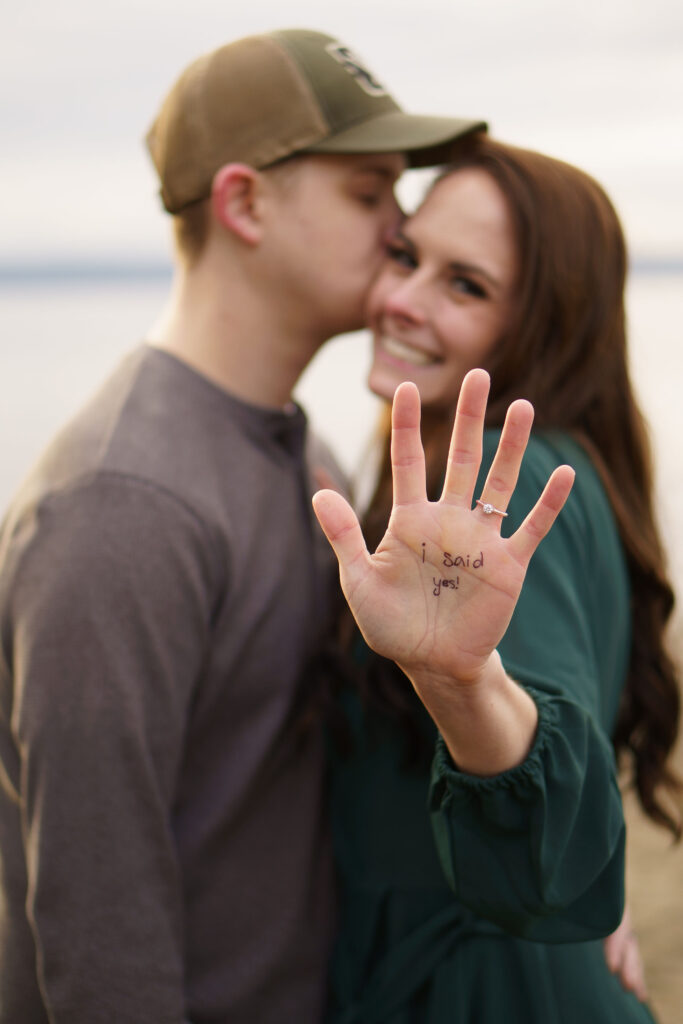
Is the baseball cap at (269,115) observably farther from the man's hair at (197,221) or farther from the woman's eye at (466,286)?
the woman's eye at (466,286)

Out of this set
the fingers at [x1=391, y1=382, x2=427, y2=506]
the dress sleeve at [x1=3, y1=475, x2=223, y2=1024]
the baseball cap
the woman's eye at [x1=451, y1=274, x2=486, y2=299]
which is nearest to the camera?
the fingers at [x1=391, y1=382, x2=427, y2=506]

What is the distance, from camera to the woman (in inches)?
37.6

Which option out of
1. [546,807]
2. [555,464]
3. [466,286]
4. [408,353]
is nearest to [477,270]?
[466,286]

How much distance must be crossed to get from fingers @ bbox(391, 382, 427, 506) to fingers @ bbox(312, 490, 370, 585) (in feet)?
0.20

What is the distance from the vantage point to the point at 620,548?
5.03 feet

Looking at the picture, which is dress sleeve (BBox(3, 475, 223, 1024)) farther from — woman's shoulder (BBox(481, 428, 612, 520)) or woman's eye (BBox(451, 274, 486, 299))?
woman's eye (BBox(451, 274, 486, 299))

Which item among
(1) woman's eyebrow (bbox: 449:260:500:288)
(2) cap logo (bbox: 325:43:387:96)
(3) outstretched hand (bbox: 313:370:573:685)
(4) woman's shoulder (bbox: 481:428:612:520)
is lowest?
(4) woman's shoulder (bbox: 481:428:612:520)

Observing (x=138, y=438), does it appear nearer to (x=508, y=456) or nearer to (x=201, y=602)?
(x=201, y=602)

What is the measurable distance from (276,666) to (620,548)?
663mm

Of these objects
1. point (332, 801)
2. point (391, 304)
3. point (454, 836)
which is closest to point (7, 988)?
point (332, 801)

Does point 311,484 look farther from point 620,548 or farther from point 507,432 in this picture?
point 507,432

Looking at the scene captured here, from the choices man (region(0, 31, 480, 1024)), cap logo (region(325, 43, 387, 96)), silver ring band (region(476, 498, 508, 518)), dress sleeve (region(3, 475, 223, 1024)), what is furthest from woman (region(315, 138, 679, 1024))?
dress sleeve (region(3, 475, 223, 1024))

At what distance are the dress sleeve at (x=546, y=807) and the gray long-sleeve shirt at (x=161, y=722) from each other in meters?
0.47

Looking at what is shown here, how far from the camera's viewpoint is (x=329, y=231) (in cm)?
167
